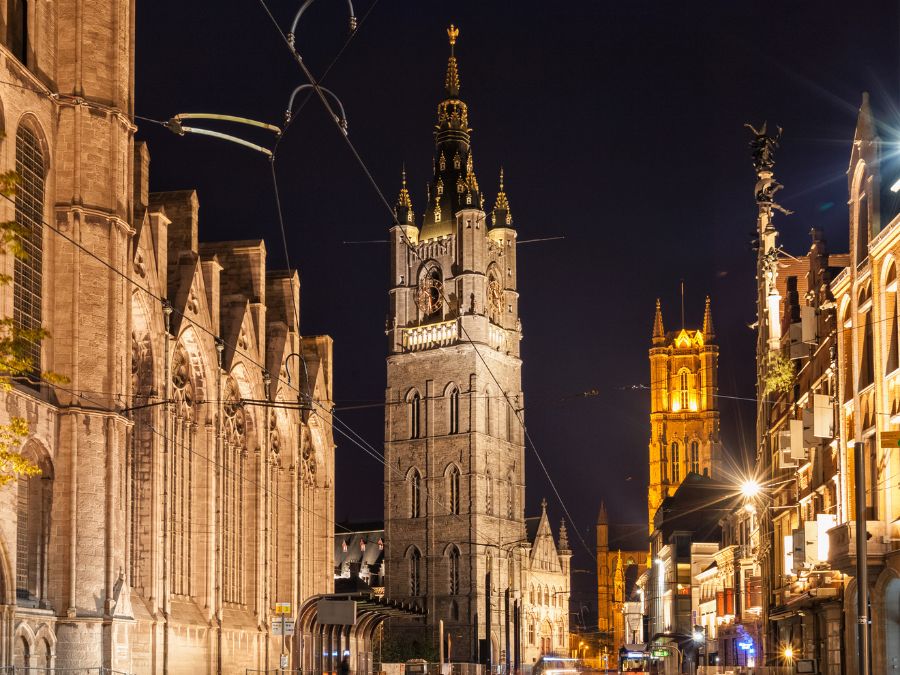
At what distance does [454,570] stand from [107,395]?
246 ft

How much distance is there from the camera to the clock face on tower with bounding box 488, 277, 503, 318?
110 meters

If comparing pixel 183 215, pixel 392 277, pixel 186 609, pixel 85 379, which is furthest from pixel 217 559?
pixel 392 277

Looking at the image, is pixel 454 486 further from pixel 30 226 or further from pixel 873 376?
pixel 873 376

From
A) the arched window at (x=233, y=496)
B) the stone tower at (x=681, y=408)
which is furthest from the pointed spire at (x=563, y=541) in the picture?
the arched window at (x=233, y=496)

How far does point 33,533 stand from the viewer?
101 ft

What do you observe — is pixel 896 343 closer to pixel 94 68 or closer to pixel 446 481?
pixel 94 68

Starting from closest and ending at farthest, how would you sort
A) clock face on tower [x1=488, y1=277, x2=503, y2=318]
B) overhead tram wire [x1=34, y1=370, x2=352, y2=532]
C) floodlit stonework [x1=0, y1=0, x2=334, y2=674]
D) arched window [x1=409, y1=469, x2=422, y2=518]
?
floodlit stonework [x1=0, y1=0, x2=334, y2=674]
overhead tram wire [x1=34, y1=370, x2=352, y2=532]
arched window [x1=409, y1=469, x2=422, y2=518]
clock face on tower [x1=488, y1=277, x2=503, y2=318]

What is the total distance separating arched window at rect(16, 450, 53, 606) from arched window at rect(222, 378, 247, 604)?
1751 centimetres

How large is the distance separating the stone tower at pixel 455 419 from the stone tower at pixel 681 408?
1553 inches

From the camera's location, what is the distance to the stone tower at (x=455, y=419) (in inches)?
4124

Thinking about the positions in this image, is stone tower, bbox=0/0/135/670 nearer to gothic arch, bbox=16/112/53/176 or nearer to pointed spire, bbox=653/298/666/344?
gothic arch, bbox=16/112/53/176

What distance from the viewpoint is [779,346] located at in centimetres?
4181

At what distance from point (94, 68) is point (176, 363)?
45.7ft

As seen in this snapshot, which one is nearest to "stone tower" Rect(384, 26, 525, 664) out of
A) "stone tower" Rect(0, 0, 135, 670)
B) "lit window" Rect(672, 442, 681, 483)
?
"lit window" Rect(672, 442, 681, 483)
